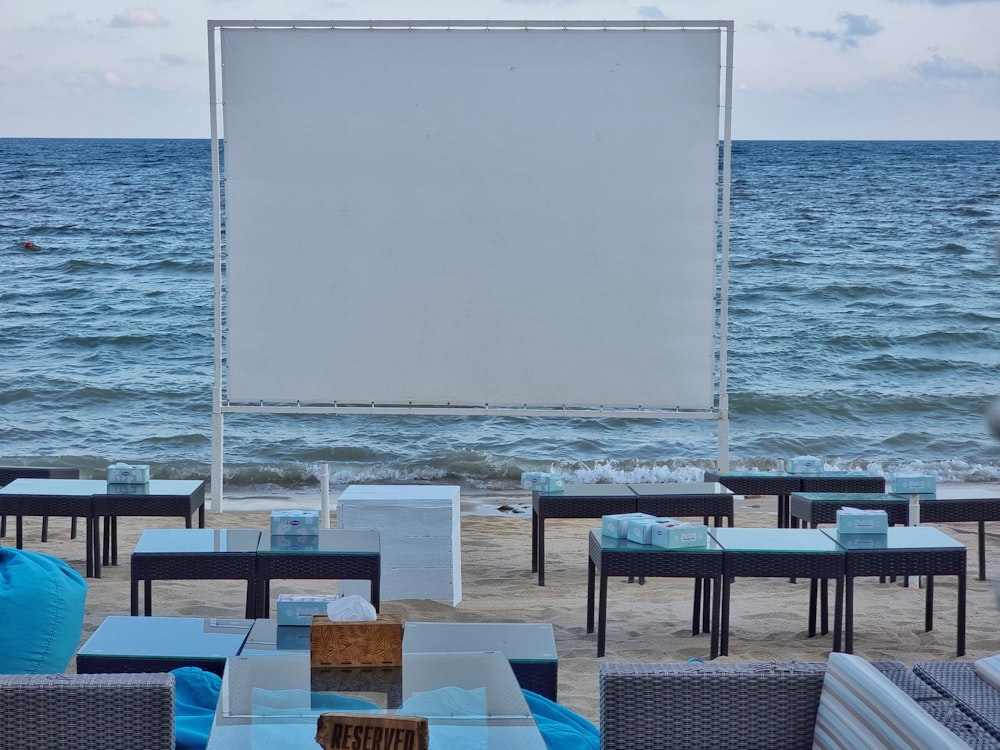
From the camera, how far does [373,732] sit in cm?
196

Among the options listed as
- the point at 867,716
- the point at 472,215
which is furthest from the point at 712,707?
the point at 472,215

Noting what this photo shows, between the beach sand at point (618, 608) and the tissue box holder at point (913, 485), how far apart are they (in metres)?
0.49

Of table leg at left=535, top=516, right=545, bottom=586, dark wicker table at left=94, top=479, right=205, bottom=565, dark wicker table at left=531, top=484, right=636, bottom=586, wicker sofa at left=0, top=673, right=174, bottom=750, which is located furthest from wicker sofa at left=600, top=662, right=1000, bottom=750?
dark wicker table at left=94, top=479, right=205, bottom=565

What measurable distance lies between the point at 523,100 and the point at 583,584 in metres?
2.68

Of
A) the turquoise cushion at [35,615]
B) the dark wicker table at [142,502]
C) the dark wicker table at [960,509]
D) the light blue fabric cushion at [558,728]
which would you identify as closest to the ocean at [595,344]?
the dark wicker table at [960,509]

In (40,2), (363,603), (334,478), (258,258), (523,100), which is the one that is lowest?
(334,478)

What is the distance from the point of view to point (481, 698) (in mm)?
2545

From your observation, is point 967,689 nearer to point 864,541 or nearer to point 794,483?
point 864,541

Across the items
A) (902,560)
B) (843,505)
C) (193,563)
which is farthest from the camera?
(843,505)

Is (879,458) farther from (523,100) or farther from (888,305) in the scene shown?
(888,305)

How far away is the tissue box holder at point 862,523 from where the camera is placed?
4.11 m

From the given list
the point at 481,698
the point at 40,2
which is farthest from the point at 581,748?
the point at 40,2

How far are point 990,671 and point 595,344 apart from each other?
4.04 m

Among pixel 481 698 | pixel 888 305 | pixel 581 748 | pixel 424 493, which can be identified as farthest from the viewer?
pixel 888 305
